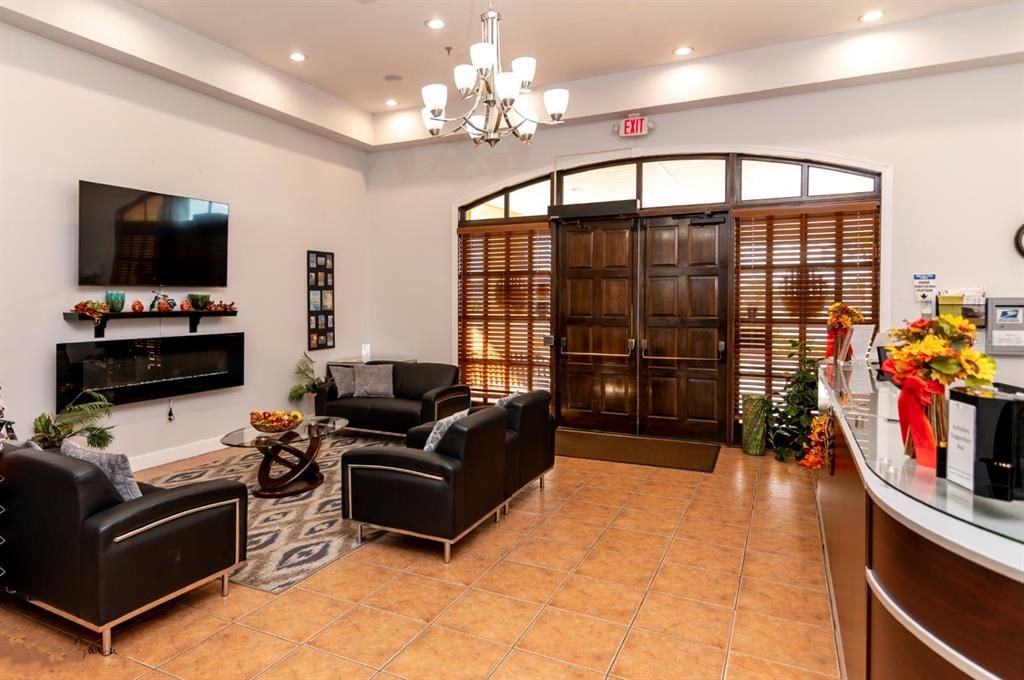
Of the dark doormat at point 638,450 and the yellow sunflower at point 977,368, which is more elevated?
the yellow sunflower at point 977,368

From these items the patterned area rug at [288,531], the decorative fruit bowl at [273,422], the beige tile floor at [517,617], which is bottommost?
the beige tile floor at [517,617]

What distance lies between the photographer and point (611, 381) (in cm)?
683

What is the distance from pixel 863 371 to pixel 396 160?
20.4 feet

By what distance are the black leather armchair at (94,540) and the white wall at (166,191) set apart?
2320 millimetres

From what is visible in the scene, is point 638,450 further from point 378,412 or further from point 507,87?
point 507,87

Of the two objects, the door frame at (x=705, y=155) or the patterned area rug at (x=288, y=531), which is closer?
the patterned area rug at (x=288, y=531)

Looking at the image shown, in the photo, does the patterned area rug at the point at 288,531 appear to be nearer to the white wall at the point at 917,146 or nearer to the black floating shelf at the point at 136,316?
the black floating shelf at the point at 136,316

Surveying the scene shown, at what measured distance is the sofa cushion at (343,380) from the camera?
680 centimetres

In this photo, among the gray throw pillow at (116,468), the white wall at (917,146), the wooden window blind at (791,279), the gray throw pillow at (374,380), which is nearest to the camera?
the gray throw pillow at (116,468)

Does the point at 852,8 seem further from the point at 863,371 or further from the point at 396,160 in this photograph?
the point at 396,160

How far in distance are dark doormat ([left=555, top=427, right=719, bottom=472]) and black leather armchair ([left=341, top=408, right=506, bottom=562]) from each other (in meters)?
2.36

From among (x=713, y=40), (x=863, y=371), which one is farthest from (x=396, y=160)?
(x=863, y=371)

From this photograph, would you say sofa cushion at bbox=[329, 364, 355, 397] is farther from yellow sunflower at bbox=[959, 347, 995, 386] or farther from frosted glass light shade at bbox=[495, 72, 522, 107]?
yellow sunflower at bbox=[959, 347, 995, 386]

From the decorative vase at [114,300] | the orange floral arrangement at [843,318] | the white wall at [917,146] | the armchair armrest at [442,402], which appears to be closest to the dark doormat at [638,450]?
the armchair armrest at [442,402]
